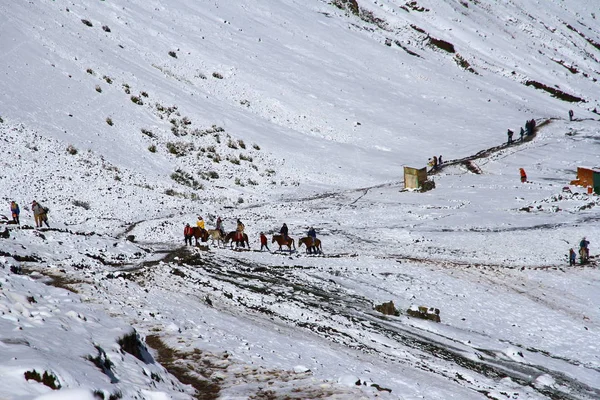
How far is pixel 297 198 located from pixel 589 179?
21.8 meters

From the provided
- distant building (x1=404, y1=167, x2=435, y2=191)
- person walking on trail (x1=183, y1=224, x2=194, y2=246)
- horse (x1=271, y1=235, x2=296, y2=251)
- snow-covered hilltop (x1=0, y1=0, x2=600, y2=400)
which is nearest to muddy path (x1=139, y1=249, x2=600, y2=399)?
snow-covered hilltop (x1=0, y1=0, x2=600, y2=400)

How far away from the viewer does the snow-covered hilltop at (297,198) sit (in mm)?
14539

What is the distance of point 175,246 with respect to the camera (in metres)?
33.2

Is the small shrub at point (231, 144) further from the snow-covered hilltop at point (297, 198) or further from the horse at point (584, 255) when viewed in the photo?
the horse at point (584, 255)

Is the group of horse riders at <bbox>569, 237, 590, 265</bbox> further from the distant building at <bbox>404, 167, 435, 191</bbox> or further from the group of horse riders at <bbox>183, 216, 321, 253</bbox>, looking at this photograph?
the distant building at <bbox>404, 167, 435, 191</bbox>

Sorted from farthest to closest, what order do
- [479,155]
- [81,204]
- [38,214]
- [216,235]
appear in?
1. [479,155]
2. [81,204]
3. [216,235]
4. [38,214]

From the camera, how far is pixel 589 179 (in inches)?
1797

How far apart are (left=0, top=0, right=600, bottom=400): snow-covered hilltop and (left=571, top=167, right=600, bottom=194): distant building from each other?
4.40 feet

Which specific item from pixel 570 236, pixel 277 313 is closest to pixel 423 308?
pixel 277 313

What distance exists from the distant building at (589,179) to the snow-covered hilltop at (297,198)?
4.40 feet

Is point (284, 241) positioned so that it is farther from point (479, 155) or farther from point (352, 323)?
point (479, 155)

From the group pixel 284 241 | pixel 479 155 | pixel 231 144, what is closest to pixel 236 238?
pixel 284 241

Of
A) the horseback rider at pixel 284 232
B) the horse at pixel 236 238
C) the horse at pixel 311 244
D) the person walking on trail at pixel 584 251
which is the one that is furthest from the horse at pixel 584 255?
the horse at pixel 236 238

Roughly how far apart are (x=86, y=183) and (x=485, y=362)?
108 feet
